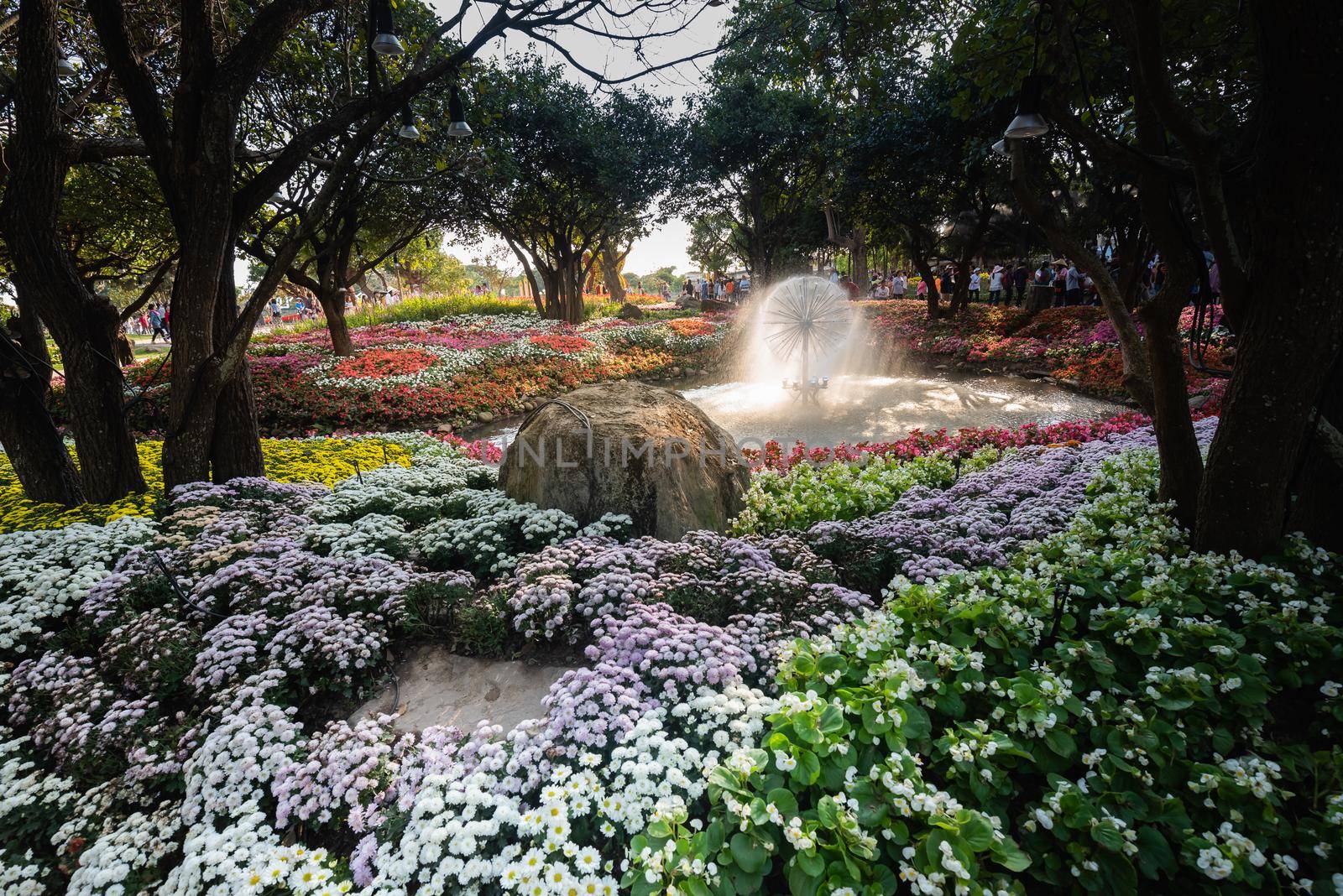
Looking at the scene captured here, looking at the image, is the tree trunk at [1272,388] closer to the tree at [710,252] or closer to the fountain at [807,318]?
the fountain at [807,318]

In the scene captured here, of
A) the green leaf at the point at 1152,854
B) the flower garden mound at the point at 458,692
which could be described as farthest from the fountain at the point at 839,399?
the green leaf at the point at 1152,854

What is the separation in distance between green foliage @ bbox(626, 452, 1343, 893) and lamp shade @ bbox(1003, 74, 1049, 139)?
2.46 metres

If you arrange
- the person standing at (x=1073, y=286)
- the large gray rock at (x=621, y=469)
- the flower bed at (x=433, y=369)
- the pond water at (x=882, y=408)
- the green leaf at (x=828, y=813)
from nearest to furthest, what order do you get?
the green leaf at (x=828, y=813) → the large gray rock at (x=621, y=469) → the pond water at (x=882, y=408) → the flower bed at (x=433, y=369) → the person standing at (x=1073, y=286)

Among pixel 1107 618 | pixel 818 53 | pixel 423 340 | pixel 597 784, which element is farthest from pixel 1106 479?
pixel 423 340

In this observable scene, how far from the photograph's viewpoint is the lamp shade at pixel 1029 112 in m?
3.13

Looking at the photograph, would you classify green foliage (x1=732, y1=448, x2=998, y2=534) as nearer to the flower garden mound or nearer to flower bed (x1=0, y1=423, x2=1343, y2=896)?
flower bed (x1=0, y1=423, x2=1343, y2=896)

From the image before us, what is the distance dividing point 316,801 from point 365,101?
16.6ft

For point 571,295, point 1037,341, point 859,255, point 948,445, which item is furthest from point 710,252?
point 948,445

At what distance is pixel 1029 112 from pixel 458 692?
4.45 metres

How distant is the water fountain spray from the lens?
9703 mm

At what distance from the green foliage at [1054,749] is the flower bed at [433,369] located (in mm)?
7247

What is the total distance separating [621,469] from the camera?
14.0 ft

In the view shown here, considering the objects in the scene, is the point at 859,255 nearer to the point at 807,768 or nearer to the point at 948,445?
the point at 948,445

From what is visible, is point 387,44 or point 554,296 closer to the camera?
point 387,44
